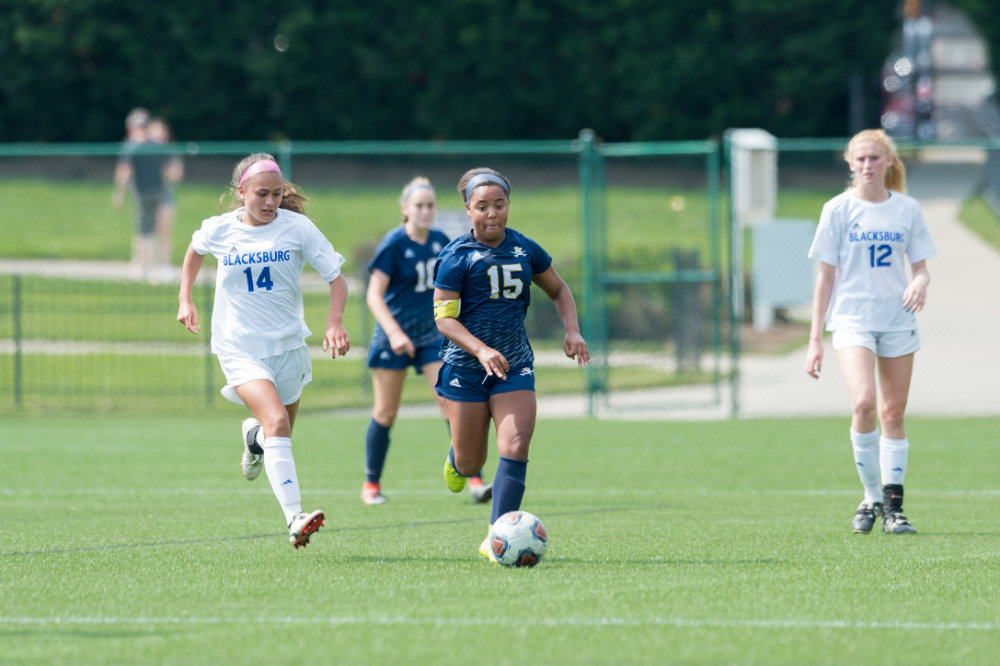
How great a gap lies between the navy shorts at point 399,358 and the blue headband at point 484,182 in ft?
8.78

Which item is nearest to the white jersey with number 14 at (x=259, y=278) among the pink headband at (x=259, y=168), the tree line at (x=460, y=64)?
the pink headband at (x=259, y=168)

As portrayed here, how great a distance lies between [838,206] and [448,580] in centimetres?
308

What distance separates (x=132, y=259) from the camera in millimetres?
22594

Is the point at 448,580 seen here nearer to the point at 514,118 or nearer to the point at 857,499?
the point at 857,499

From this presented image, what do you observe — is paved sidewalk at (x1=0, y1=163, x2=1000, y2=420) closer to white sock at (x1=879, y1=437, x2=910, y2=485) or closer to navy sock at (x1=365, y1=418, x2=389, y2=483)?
navy sock at (x1=365, y1=418, x2=389, y2=483)

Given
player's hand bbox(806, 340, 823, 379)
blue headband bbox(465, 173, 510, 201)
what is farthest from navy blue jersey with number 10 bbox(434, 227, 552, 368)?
player's hand bbox(806, 340, 823, 379)

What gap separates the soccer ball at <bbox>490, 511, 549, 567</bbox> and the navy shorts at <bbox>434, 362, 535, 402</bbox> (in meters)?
0.62

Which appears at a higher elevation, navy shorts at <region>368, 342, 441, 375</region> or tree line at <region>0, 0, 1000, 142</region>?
tree line at <region>0, 0, 1000, 142</region>

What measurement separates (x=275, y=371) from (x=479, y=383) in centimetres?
106

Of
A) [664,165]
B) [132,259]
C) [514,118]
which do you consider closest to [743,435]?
[132,259]

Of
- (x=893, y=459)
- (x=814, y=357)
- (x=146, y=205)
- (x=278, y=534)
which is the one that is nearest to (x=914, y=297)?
(x=814, y=357)

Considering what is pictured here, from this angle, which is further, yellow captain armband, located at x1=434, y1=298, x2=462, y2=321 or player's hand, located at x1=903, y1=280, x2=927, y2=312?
player's hand, located at x1=903, y1=280, x2=927, y2=312

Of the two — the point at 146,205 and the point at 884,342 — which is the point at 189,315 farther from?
the point at 146,205

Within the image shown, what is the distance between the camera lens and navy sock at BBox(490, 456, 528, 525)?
6.95 metres
